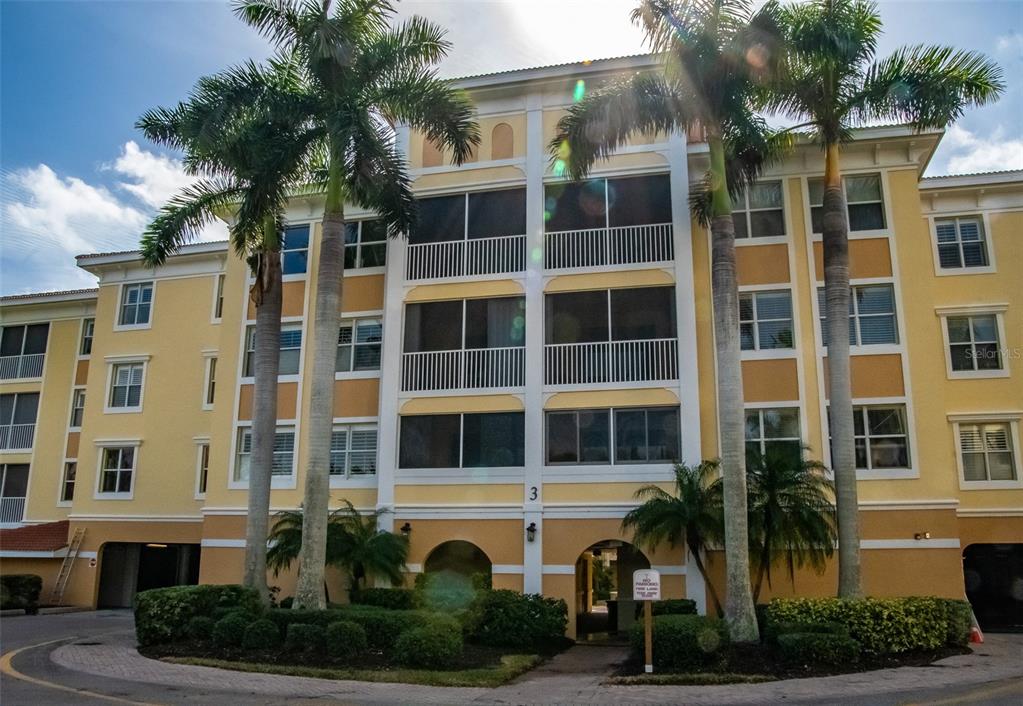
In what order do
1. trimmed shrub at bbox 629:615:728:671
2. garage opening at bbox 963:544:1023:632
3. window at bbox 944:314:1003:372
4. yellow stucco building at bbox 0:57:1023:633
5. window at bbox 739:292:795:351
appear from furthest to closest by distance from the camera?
garage opening at bbox 963:544:1023:632 → window at bbox 944:314:1003:372 → window at bbox 739:292:795:351 → yellow stucco building at bbox 0:57:1023:633 → trimmed shrub at bbox 629:615:728:671

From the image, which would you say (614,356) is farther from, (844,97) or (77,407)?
(77,407)

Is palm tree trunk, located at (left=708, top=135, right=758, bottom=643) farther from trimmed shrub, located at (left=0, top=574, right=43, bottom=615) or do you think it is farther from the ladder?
the ladder

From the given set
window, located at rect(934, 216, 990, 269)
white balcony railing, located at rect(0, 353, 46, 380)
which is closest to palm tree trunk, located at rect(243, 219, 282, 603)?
white balcony railing, located at rect(0, 353, 46, 380)

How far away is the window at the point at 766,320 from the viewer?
21.2 meters

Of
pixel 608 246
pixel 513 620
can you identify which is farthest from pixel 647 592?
pixel 608 246

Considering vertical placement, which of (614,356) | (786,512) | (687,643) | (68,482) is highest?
(614,356)

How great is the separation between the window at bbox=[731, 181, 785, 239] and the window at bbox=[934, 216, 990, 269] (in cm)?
487

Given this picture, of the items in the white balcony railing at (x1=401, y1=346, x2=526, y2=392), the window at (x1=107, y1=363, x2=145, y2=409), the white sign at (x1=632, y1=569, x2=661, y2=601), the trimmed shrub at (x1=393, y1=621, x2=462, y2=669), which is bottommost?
the trimmed shrub at (x1=393, y1=621, x2=462, y2=669)

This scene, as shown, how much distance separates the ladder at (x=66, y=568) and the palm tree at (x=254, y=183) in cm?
1277

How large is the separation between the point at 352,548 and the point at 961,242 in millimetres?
18377

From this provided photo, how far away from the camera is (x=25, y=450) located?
3188 cm

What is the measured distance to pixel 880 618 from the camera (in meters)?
15.5

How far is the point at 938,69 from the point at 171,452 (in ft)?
82.6

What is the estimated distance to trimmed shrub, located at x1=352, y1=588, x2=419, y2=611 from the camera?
19531 mm
